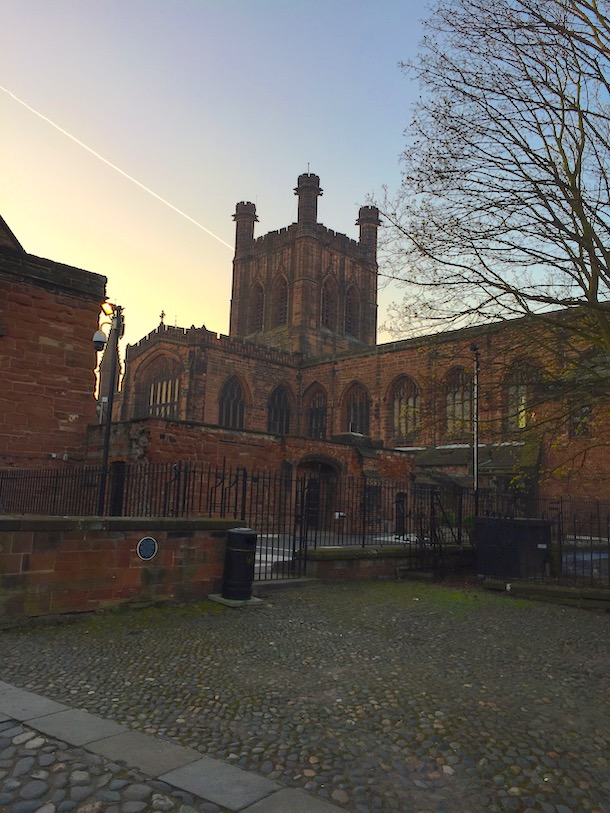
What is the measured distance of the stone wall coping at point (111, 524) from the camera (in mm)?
6777

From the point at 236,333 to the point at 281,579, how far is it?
4509cm

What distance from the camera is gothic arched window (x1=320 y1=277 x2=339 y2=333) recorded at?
50.7 metres

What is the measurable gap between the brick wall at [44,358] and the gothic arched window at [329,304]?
32620 millimetres

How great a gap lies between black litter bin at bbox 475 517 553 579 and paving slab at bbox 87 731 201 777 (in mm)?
9568

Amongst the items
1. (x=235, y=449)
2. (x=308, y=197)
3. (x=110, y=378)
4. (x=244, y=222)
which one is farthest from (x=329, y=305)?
(x=110, y=378)

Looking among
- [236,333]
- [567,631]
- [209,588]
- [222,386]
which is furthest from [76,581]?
[236,333]

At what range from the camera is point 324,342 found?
160 feet

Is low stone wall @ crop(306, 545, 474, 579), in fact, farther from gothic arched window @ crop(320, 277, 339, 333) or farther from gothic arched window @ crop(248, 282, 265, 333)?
gothic arched window @ crop(248, 282, 265, 333)

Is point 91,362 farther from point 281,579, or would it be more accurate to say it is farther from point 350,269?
point 350,269

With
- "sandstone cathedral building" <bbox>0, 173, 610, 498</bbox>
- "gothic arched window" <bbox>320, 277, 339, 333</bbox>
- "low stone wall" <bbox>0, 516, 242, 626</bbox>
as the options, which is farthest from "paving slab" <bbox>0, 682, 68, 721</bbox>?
"gothic arched window" <bbox>320, 277, 339, 333</bbox>

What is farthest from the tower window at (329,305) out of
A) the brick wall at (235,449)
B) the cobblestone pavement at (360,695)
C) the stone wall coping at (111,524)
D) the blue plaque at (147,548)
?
the cobblestone pavement at (360,695)

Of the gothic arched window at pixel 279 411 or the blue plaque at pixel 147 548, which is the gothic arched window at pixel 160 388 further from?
the blue plaque at pixel 147 548

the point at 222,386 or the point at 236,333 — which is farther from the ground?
the point at 236,333

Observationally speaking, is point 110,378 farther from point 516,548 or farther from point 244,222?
point 244,222
